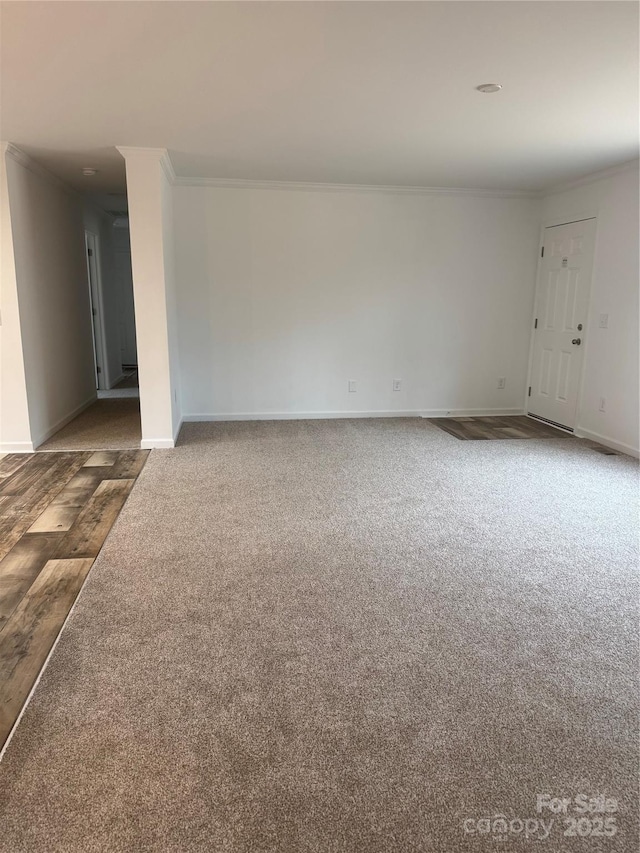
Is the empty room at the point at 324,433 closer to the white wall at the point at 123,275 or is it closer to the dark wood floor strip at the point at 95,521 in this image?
the dark wood floor strip at the point at 95,521

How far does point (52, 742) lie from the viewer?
68.0 inches

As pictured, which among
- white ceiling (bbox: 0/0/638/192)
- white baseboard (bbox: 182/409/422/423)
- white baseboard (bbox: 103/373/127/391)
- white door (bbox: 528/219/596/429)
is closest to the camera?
white ceiling (bbox: 0/0/638/192)

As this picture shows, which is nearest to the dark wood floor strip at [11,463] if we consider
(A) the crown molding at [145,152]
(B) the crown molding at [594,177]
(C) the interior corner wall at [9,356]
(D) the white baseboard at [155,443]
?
(C) the interior corner wall at [9,356]

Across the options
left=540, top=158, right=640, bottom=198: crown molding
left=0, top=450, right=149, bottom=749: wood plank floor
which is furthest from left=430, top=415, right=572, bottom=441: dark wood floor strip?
left=0, top=450, right=149, bottom=749: wood plank floor

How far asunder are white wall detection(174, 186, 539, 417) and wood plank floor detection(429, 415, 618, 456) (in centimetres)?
39

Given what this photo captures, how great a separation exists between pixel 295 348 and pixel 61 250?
2561 millimetres

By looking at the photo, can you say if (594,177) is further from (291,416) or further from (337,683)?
(337,683)

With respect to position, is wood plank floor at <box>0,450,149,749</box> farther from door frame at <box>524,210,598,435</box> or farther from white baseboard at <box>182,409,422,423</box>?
door frame at <box>524,210,598,435</box>

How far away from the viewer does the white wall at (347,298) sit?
5.70 m

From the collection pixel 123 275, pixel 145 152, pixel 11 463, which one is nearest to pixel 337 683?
pixel 11 463

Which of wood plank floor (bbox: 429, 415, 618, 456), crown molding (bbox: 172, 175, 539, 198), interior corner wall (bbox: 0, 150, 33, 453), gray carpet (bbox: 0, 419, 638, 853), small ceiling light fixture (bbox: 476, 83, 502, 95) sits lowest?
gray carpet (bbox: 0, 419, 638, 853)

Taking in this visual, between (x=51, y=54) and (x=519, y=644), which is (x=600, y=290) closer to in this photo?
(x=519, y=644)

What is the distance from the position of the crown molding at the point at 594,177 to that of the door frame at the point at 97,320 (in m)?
5.44

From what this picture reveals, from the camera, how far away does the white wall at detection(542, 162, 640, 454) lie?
4758mm
